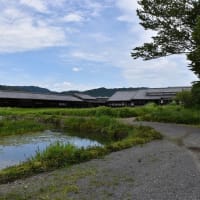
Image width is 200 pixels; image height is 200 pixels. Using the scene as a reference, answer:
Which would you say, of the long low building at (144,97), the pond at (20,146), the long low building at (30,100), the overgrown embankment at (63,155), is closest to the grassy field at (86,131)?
the overgrown embankment at (63,155)

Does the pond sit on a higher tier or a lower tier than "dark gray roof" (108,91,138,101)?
lower

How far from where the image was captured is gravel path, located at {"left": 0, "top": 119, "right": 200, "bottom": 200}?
17.8ft

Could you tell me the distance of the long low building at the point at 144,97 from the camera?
158 ft

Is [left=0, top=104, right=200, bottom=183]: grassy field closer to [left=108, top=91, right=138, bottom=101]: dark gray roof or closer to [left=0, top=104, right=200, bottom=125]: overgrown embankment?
[left=0, top=104, right=200, bottom=125]: overgrown embankment

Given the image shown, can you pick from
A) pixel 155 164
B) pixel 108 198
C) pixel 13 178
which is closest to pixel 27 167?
pixel 13 178

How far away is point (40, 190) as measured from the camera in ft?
18.6

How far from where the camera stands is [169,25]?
20203 mm

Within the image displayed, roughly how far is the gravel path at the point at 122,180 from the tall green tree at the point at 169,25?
1185 centimetres

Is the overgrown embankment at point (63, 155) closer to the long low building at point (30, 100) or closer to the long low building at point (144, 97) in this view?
the long low building at point (30, 100)

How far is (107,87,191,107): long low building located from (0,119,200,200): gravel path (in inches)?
1543

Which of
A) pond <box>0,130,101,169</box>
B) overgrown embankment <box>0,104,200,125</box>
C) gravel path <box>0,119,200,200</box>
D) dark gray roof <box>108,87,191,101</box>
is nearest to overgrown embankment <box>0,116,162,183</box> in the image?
gravel path <box>0,119,200,200</box>

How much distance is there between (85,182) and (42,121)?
62.5ft

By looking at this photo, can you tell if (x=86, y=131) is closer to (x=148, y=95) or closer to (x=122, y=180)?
(x=122, y=180)

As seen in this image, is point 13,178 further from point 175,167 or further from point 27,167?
point 175,167
